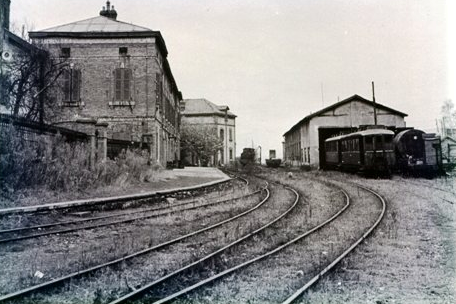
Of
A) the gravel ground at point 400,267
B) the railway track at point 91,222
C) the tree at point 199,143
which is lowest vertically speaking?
the gravel ground at point 400,267

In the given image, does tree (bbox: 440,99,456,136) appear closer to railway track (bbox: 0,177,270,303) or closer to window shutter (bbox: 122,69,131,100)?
window shutter (bbox: 122,69,131,100)

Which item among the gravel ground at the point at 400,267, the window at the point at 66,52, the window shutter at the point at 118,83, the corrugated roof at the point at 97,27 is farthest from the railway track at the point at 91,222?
the window at the point at 66,52

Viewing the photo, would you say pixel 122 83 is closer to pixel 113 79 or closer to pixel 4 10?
pixel 113 79

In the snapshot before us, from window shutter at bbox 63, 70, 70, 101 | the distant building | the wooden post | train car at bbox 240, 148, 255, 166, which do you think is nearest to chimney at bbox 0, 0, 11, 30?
the wooden post

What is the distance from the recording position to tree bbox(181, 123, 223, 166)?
47.8 metres

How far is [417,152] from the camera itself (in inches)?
760

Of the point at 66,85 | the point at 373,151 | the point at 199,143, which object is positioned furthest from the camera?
the point at 199,143

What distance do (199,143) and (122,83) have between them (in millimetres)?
25860

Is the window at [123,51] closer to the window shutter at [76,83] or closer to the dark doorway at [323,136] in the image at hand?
the window shutter at [76,83]

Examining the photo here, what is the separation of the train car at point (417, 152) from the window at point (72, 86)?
63.8 feet

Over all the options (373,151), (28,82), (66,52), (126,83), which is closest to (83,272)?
(28,82)

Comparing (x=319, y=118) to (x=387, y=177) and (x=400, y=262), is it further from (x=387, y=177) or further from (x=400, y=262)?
(x=400, y=262)

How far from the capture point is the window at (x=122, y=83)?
22391 millimetres

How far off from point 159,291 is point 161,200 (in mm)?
7280
